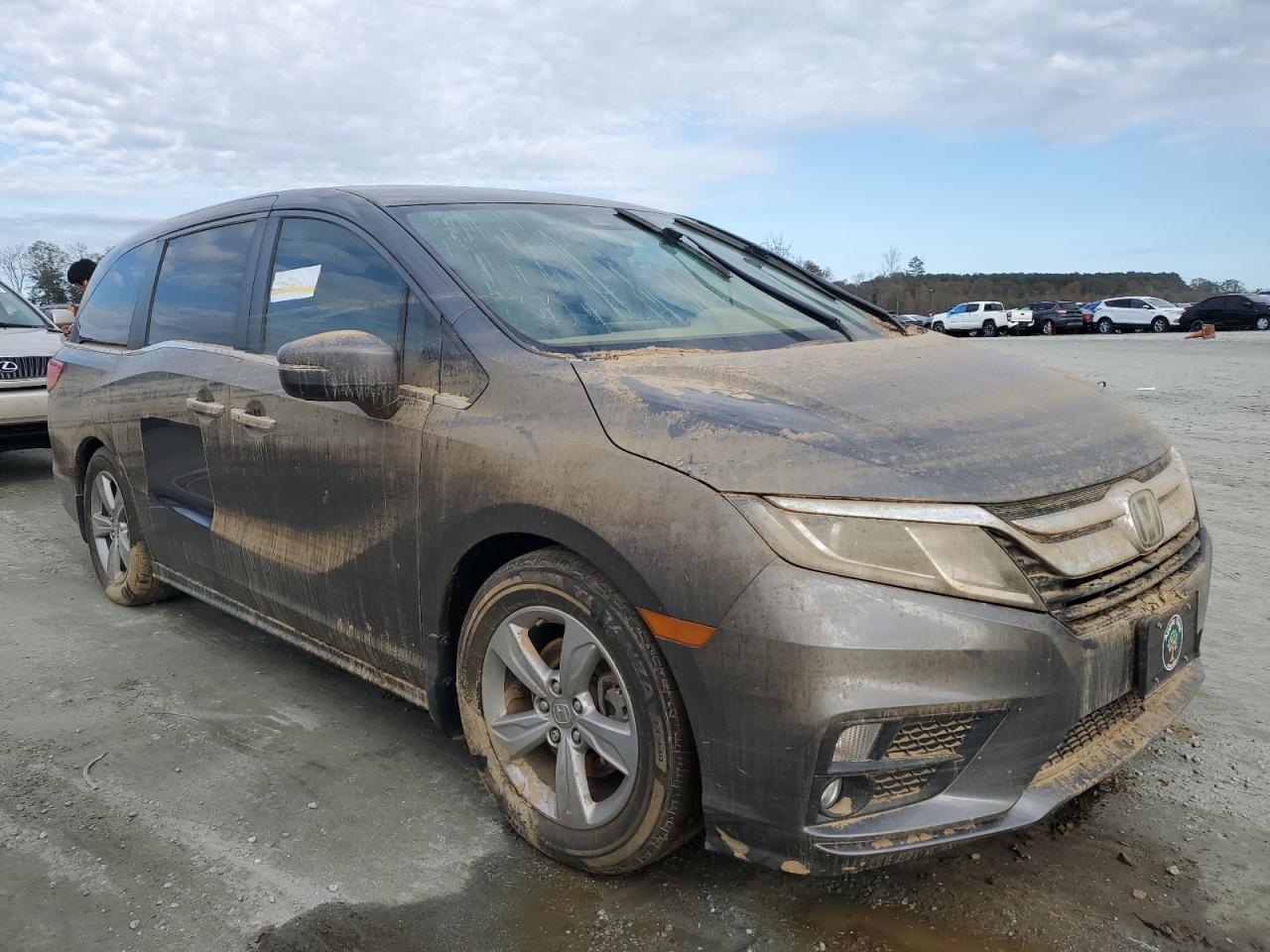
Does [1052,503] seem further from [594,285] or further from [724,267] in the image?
[724,267]

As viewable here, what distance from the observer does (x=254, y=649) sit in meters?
4.15

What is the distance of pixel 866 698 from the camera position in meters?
1.93

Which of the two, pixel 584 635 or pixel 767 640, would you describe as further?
pixel 584 635

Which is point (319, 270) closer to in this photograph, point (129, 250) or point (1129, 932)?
point (129, 250)

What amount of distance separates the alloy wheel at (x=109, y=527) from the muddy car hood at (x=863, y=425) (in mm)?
3081

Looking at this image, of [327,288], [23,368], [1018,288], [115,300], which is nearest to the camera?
[327,288]

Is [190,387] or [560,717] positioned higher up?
[190,387]

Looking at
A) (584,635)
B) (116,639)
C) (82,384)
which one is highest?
(82,384)

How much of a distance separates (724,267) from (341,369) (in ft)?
4.88

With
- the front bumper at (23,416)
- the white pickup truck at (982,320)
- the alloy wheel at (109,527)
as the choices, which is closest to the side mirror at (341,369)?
the alloy wheel at (109,527)

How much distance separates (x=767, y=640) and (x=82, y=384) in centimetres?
397

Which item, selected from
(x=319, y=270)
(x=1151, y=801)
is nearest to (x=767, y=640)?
(x=1151, y=801)

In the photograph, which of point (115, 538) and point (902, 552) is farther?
point (115, 538)

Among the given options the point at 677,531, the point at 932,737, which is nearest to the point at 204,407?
the point at 677,531
